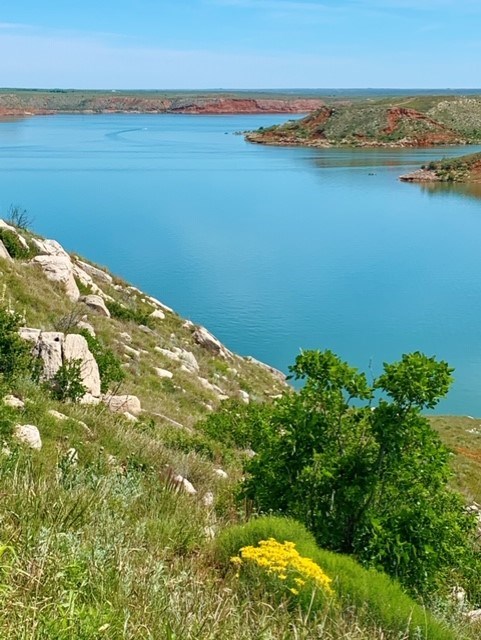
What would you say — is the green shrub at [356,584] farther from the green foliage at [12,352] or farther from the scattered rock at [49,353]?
the scattered rock at [49,353]

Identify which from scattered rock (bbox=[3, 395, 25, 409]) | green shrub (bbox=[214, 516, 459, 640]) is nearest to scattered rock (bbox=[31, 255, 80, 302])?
scattered rock (bbox=[3, 395, 25, 409])

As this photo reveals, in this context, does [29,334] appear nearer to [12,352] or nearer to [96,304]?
[12,352]

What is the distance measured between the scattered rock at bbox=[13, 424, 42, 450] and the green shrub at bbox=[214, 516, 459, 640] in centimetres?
185

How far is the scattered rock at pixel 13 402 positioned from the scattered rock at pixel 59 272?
7.85m

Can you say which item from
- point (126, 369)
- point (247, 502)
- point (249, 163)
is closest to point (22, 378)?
point (247, 502)

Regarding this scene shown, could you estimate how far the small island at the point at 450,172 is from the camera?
70125 mm

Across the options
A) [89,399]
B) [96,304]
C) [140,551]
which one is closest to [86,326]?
[96,304]

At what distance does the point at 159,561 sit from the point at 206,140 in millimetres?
107568

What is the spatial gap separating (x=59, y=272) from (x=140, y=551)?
12.0 meters

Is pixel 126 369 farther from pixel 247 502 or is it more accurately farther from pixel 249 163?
pixel 249 163

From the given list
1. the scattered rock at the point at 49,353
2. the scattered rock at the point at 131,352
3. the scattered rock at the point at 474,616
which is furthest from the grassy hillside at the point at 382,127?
the scattered rock at the point at 474,616

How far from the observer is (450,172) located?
7281cm

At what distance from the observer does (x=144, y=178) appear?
5962 cm

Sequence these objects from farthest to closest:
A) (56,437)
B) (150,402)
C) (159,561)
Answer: (150,402)
(56,437)
(159,561)
